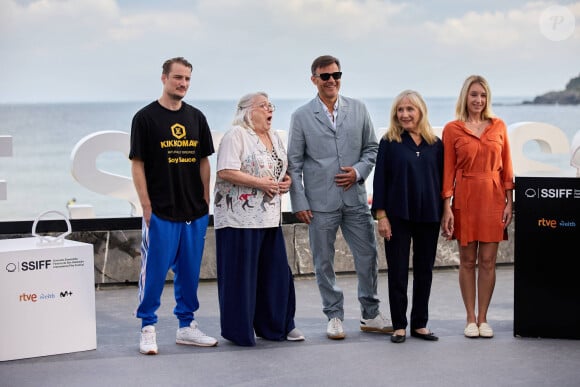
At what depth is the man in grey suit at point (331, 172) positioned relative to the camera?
17.6 feet

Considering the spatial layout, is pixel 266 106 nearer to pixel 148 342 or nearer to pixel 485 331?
pixel 148 342

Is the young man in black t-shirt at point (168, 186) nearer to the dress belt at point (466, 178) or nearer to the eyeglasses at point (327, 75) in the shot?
the eyeglasses at point (327, 75)

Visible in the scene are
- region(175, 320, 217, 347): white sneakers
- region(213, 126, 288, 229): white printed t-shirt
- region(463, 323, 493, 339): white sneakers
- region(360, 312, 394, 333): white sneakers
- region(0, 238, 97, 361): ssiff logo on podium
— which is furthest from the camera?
region(360, 312, 394, 333): white sneakers

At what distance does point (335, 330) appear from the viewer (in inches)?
213

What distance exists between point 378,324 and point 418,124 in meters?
1.14

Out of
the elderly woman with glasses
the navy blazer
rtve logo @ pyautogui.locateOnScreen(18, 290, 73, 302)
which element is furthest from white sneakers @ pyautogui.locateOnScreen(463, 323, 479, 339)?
rtve logo @ pyautogui.locateOnScreen(18, 290, 73, 302)

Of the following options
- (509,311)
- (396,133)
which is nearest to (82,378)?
(396,133)

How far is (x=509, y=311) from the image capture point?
6281mm

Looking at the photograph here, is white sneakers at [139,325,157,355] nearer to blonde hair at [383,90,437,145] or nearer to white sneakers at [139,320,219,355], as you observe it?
white sneakers at [139,320,219,355]

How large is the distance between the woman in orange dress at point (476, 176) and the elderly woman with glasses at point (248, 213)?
34.6 inches

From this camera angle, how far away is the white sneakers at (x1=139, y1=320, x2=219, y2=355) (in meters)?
5.12

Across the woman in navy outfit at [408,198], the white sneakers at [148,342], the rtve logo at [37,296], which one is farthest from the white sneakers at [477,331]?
the rtve logo at [37,296]

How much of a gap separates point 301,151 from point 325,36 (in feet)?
66.7

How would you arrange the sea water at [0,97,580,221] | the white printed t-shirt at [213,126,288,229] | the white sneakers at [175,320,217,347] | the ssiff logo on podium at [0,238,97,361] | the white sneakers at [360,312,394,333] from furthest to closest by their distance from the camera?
the sea water at [0,97,580,221], the white sneakers at [360,312,394,333], the white sneakers at [175,320,217,347], the white printed t-shirt at [213,126,288,229], the ssiff logo on podium at [0,238,97,361]
